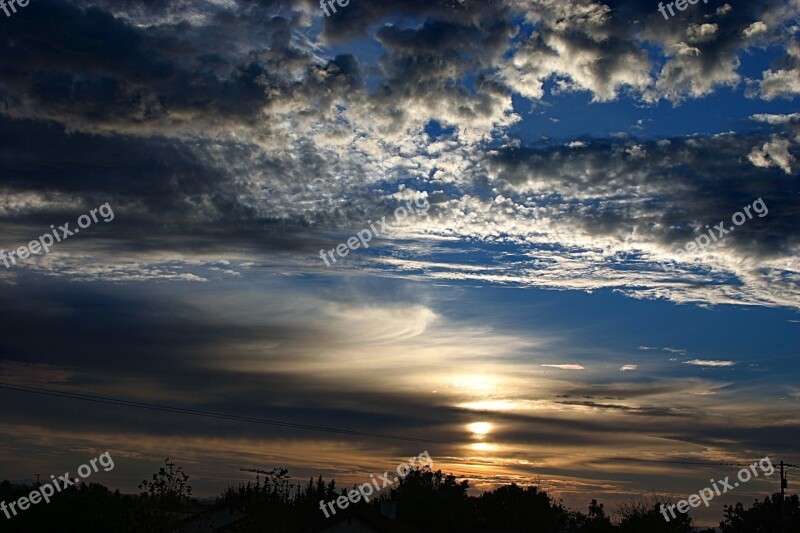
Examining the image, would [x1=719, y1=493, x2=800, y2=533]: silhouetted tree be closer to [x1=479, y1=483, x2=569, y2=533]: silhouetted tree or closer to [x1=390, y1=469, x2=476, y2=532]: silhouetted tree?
[x1=479, y1=483, x2=569, y2=533]: silhouetted tree

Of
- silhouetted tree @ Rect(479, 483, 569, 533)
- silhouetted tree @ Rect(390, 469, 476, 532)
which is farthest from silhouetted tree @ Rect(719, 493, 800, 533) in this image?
silhouetted tree @ Rect(390, 469, 476, 532)

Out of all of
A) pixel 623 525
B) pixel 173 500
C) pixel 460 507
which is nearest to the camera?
pixel 173 500

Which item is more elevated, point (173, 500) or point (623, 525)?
point (173, 500)

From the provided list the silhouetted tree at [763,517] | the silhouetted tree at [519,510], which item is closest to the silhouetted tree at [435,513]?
the silhouetted tree at [519,510]

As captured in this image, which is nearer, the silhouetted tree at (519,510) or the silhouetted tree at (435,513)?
the silhouetted tree at (435,513)

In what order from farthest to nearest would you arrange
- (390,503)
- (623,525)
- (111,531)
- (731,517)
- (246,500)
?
(731,517), (623,525), (246,500), (390,503), (111,531)

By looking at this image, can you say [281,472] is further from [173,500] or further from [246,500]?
[173,500]

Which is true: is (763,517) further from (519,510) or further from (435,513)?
(435,513)

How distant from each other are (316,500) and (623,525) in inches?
2852

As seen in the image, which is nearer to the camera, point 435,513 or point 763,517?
point 435,513

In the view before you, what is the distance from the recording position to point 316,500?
156m

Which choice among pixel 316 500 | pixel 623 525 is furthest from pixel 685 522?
pixel 316 500

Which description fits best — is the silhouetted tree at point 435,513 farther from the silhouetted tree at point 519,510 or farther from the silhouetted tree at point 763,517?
the silhouetted tree at point 763,517

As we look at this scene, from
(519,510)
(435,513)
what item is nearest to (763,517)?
(519,510)
